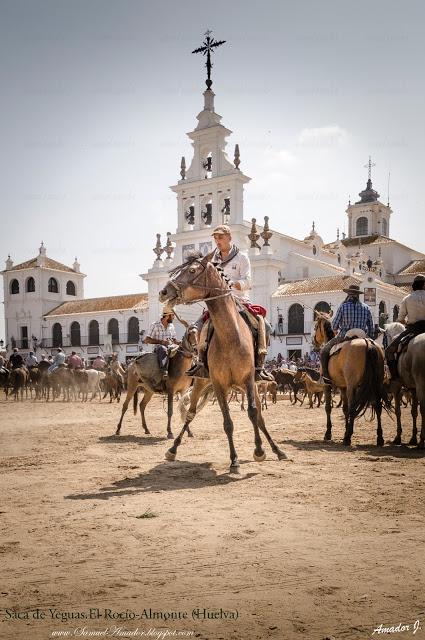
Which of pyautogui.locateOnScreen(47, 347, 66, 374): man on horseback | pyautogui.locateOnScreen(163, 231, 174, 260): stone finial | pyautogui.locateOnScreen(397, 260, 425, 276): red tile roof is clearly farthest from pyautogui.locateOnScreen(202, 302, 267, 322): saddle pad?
pyautogui.locateOnScreen(397, 260, 425, 276): red tile roof

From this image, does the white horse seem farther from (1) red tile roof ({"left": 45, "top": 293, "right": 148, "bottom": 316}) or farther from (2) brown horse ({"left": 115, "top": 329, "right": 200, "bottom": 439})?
(1) red tile roof ({"left": 45, "top": 293, "right": 148, "bottom": 316})

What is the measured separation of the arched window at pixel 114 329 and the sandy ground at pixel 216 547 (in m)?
50.7

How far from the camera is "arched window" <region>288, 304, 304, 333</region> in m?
45.9

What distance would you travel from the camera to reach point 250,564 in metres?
3.41

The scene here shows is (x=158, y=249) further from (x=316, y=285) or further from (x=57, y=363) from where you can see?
(x=57, y=363)

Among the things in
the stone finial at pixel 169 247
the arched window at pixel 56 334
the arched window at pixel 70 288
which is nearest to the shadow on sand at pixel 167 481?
the stone finial at pixel 169 247

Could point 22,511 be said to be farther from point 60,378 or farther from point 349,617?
point 60,378

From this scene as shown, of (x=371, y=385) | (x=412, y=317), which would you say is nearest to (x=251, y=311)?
(x=371, y=385)

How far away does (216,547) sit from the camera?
3.74 meters

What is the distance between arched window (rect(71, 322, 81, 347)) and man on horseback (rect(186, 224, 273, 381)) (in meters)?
55.0

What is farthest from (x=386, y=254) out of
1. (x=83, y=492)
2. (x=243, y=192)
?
(x=83, y=492)

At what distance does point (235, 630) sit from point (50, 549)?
170 centimetres

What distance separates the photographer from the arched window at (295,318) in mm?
45938

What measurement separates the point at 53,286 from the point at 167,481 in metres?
65.9
